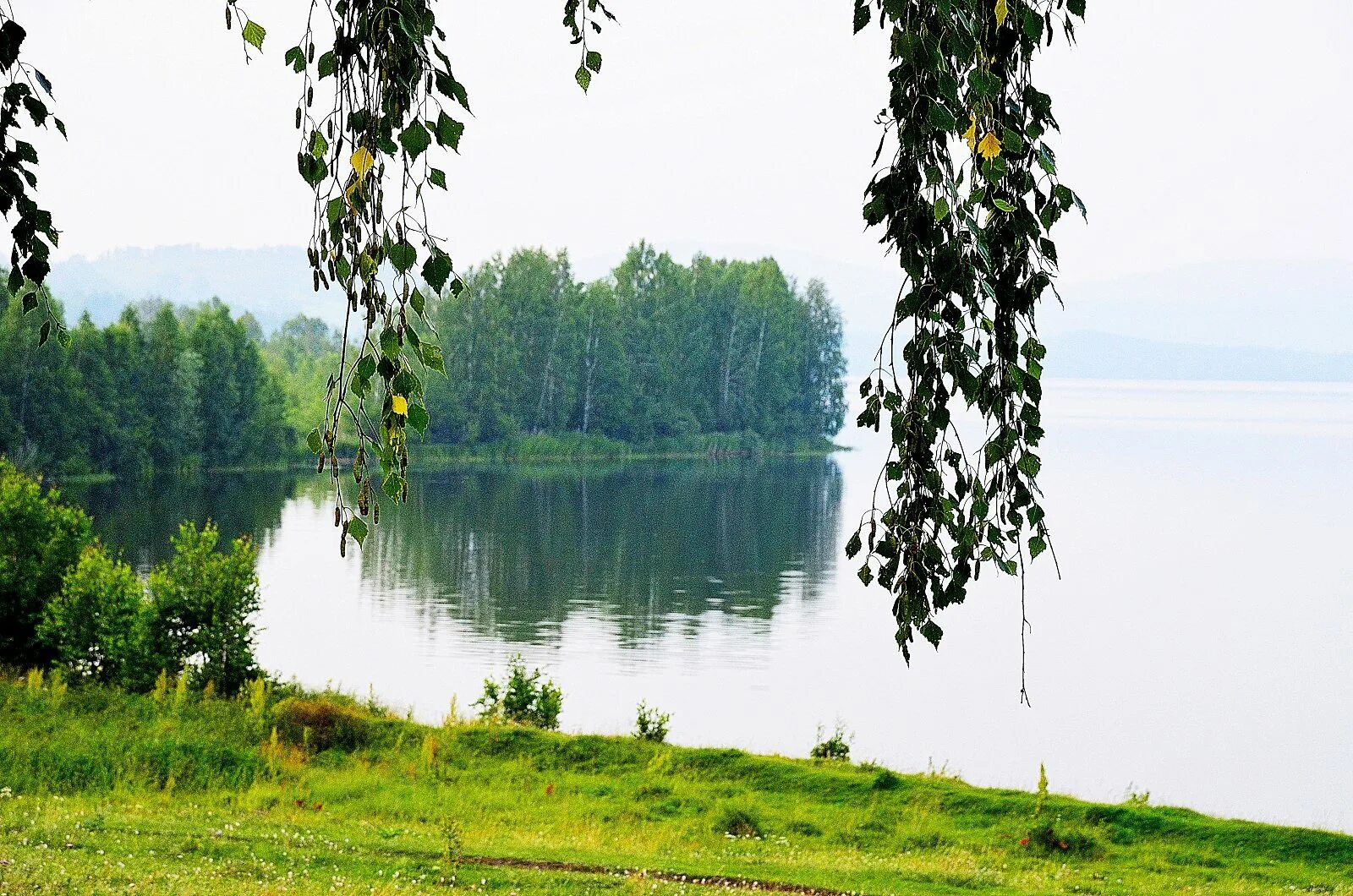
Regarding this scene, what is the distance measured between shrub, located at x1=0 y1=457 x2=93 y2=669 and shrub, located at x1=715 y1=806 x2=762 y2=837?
9.76 meters

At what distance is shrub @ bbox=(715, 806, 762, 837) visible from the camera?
1267 cm

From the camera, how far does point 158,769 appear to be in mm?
13672

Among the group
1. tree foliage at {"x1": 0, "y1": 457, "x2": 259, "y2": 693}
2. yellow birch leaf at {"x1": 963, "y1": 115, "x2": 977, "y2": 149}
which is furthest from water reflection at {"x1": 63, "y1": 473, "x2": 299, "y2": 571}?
yellow birch leaf at {"x1": 963, "y1": 115, "x2": 977, "y2": 149}

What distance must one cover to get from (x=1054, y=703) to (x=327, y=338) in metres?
142

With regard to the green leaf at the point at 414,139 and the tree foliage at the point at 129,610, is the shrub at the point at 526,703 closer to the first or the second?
the tree foliage at the point at 129,610

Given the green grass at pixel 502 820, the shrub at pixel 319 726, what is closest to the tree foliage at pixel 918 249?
the green grass at pixel 502 820

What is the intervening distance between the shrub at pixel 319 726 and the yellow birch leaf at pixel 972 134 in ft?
45.1

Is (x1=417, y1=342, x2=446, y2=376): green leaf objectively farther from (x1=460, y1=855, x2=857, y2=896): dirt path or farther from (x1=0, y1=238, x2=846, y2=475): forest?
(x1=0, y1=238, x2=846, y2=475): forest

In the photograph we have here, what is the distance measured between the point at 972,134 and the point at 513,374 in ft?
246

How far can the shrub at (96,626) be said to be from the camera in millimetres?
16641

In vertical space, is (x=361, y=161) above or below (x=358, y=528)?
above

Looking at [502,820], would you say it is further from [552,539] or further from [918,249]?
[552,539]

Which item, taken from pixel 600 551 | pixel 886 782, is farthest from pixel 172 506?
pixel 886 782

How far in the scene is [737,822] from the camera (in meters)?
12.8
